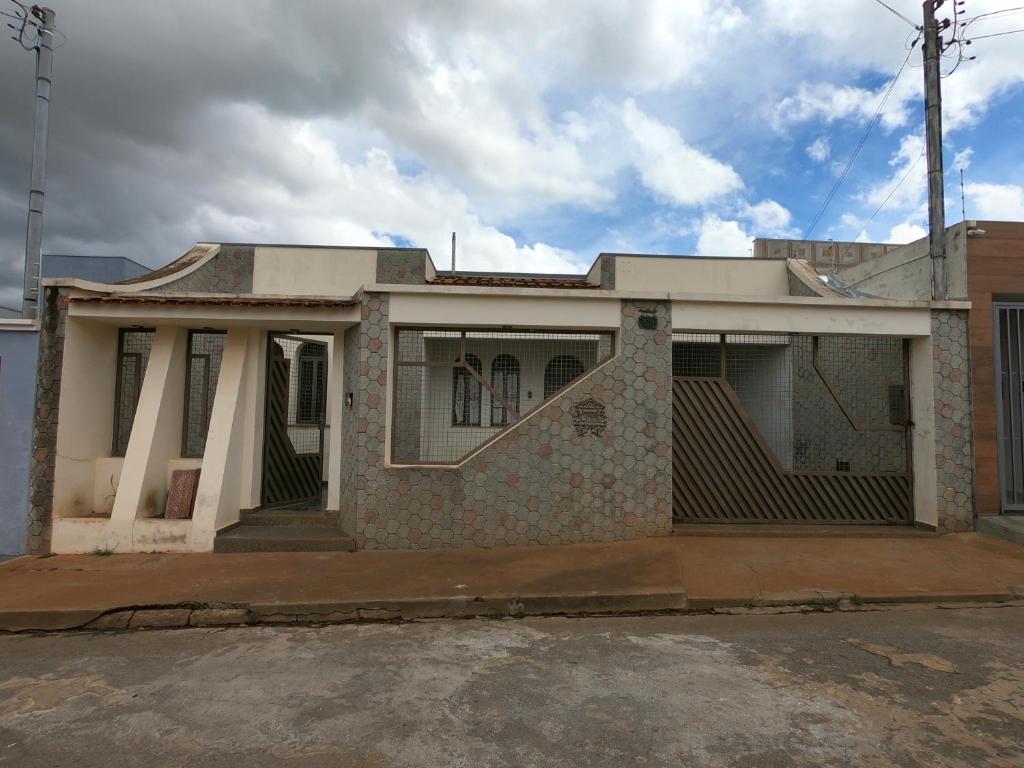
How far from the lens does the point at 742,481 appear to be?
739 cm

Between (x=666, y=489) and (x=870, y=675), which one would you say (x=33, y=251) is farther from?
(x=870, y=675)

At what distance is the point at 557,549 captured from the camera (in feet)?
20.9

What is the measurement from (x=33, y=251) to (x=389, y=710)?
7005 mm

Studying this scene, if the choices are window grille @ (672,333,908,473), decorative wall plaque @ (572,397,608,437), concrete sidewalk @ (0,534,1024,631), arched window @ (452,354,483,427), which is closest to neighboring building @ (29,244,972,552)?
decorative wall plaque @ (572,397,608,437)

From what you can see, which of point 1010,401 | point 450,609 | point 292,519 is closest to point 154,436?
point 292,519

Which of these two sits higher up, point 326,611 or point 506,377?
point 506,377

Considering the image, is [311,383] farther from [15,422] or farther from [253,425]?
[15,422]

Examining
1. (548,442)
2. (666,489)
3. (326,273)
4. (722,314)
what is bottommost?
(666,489)

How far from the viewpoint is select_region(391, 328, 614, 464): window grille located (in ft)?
23.8

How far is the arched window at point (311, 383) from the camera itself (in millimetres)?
8734

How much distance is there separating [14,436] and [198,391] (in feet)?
6.65

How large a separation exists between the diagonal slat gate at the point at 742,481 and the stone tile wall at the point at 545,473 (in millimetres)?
724

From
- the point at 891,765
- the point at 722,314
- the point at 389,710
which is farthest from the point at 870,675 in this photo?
the point at 722,314

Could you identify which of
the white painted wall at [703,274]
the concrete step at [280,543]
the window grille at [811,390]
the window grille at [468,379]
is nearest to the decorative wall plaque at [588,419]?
the window grille at [468,379]
